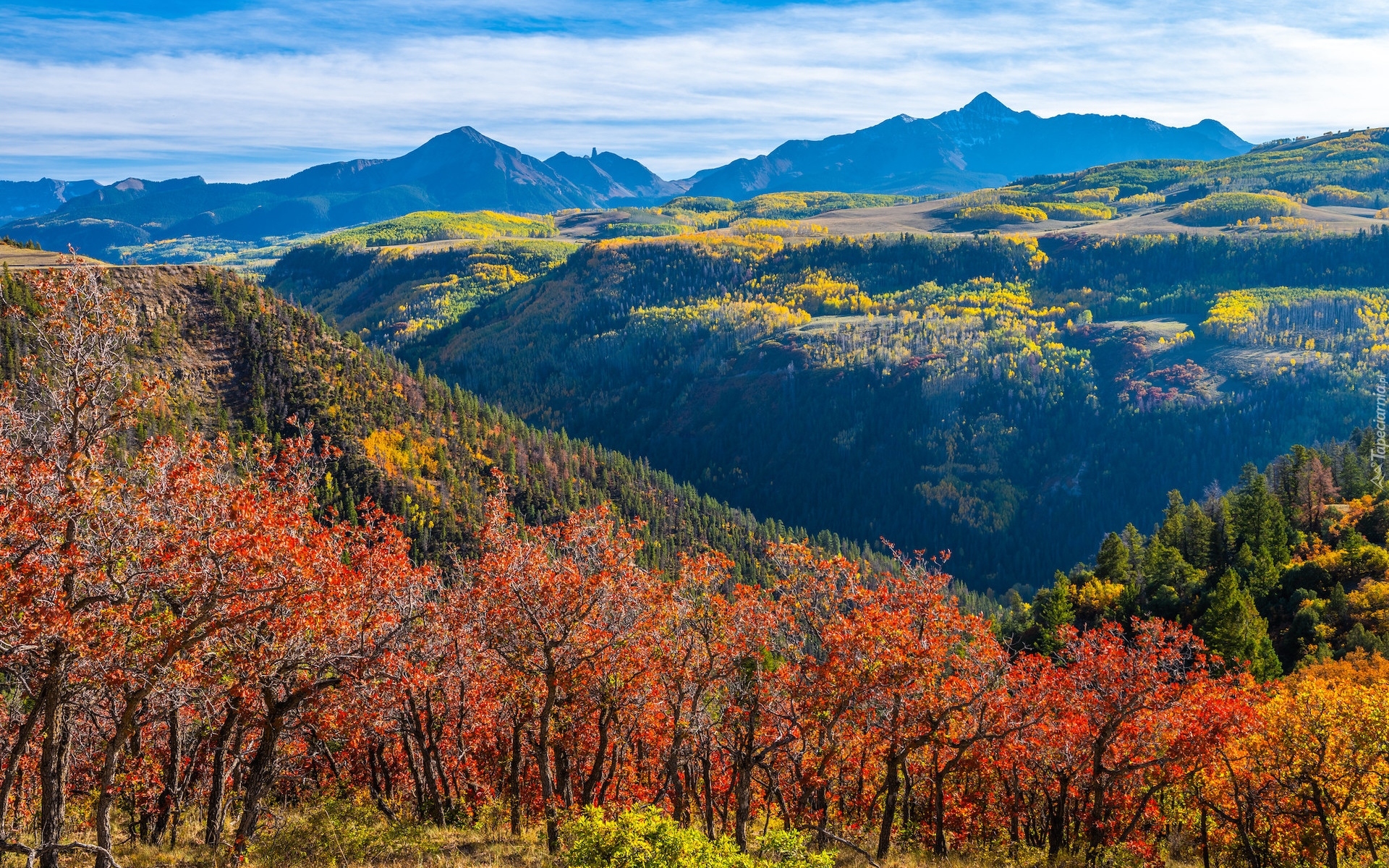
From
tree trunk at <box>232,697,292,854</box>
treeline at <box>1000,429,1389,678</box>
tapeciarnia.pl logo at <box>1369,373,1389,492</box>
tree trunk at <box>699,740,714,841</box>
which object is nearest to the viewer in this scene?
tree trunk at <box>232,697,292,854</box>

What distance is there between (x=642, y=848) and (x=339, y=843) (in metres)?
18.1

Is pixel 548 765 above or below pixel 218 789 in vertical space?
above

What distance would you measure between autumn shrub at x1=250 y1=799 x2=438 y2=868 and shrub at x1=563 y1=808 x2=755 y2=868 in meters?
13.4

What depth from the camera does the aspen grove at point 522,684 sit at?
24031mm

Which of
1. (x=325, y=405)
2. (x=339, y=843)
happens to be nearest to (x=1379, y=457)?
(x=339, y=843)

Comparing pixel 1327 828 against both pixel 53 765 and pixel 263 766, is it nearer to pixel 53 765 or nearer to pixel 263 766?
pixel 263 766

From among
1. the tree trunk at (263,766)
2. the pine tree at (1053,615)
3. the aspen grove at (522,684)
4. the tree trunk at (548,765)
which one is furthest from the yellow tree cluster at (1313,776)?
the pine tree at (1053,615)

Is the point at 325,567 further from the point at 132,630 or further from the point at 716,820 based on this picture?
the point at 716,820

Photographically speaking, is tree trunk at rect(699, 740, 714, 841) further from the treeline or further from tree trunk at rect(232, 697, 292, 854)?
the treeline

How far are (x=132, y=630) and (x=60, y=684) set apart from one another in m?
2.83

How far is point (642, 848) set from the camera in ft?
78.9

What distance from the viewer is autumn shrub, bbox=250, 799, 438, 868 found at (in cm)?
3459

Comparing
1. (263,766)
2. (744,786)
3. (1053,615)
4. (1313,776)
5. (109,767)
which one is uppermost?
(109,767)

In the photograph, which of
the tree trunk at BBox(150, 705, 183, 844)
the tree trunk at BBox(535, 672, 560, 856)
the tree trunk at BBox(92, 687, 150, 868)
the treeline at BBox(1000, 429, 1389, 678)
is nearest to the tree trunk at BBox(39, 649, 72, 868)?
the tree trunk at BBox(92, 687, 150, 868)
